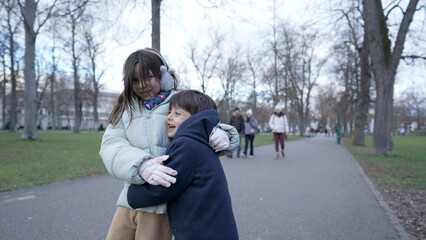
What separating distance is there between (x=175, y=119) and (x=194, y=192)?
17.3 inches

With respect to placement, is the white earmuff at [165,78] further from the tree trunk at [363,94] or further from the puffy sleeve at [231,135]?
the tree trunk at [363,94]

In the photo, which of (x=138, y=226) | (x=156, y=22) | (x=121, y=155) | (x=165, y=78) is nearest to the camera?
(x=121, y=155)

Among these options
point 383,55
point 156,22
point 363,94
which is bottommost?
point 363,94

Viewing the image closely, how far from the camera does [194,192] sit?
4.99 ft

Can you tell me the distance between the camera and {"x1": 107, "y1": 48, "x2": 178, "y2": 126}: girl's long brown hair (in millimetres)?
1737

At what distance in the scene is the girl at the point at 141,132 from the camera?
5.33ft

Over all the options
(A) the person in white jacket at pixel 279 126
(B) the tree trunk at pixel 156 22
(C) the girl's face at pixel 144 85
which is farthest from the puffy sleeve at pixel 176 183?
(A) the person in white jacket at pixel 279 126

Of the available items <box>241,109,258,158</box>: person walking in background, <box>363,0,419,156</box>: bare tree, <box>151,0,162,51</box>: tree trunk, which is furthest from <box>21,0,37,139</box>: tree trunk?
<box>363,0,419,156</box>: bare tree

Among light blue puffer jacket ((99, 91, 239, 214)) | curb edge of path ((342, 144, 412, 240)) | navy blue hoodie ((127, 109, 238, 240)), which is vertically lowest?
curb edge of path ((342, 144, 412, 240))

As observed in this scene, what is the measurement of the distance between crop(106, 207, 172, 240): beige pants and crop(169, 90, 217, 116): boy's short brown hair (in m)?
0.65

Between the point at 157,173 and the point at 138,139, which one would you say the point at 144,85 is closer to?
the point at 138,139

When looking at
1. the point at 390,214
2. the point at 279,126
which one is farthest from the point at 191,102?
the point at 279,126

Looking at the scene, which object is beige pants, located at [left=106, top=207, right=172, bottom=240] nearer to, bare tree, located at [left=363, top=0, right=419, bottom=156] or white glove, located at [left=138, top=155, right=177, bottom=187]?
white glove, located at [left=138, top=155, right=177, bottom=187]

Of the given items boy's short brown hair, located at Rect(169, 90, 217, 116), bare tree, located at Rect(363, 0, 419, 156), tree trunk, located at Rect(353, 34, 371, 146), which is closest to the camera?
boy's short brown hair, located at Rect(169, 90, 217, 116)
